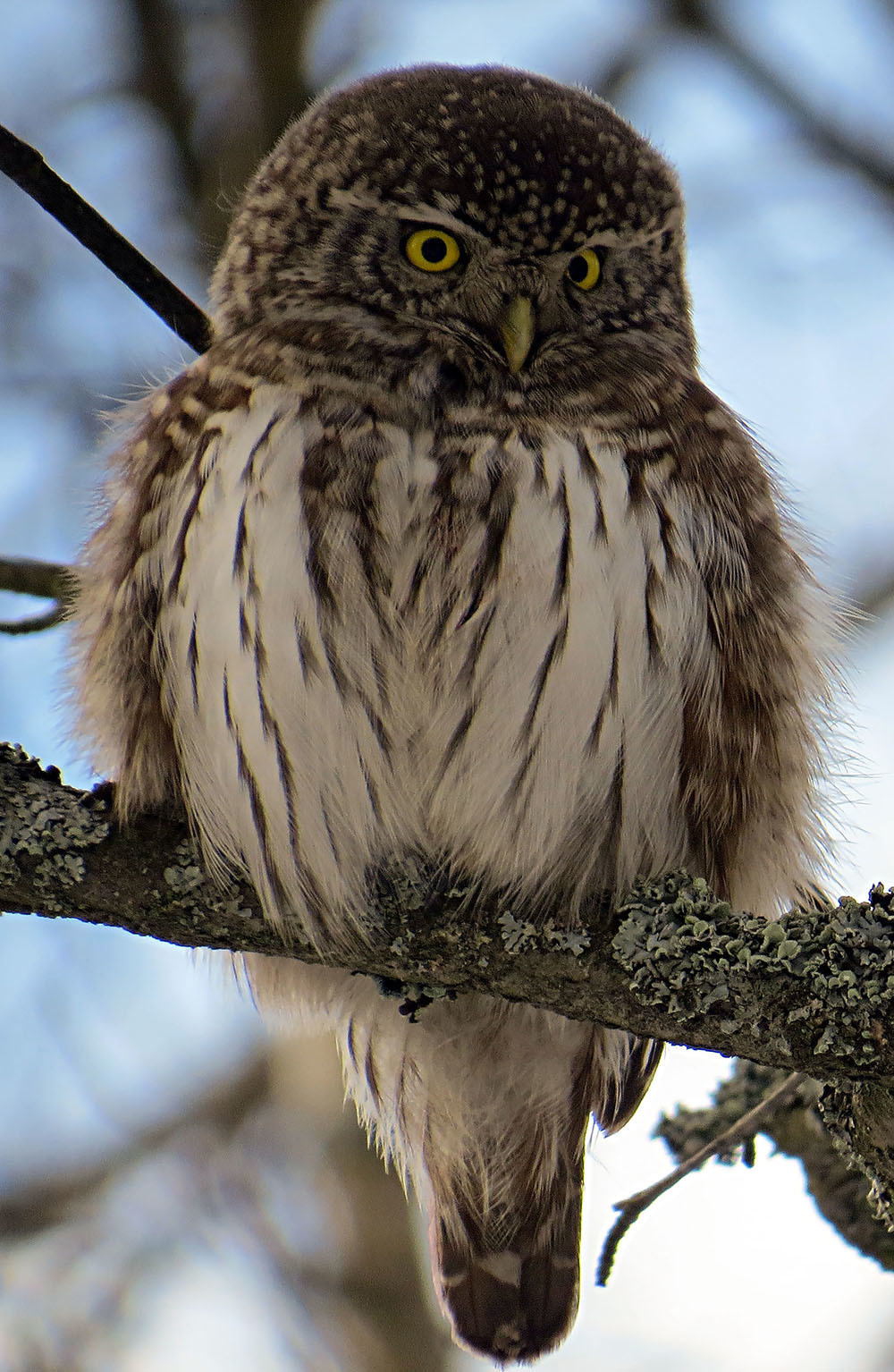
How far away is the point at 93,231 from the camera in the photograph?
2381 mm

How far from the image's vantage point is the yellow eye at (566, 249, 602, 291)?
3097 millimetres

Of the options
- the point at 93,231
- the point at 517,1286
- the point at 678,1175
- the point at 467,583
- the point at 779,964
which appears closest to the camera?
the point at 779,964

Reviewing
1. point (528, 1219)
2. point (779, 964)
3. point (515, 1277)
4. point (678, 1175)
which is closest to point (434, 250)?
point (779, 964)

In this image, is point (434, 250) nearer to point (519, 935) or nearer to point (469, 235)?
point (469, 235)

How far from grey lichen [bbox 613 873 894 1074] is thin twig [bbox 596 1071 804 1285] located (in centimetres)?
24

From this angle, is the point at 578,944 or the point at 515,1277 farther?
the point at 515,1277

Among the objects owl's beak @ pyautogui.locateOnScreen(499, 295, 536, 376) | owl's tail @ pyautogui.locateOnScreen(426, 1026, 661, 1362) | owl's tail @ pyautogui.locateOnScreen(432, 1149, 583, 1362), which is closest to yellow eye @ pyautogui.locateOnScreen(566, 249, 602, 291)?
owl's beak @ pyautogui.locateOnScreen(499, 295, 536, 376)

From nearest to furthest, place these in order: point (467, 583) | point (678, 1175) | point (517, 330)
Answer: point (678, 1175) < point (467, 583) < point (517, 330)

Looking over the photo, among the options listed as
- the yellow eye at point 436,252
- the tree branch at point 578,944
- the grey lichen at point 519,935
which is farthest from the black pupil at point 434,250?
the grey lichen at point 519,935

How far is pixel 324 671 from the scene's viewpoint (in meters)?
2.67

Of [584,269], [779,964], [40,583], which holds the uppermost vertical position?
[584,269]

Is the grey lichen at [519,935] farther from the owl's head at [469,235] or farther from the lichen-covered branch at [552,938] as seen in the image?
the owl's head at [469,235]

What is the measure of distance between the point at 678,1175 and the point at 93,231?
1815 mm

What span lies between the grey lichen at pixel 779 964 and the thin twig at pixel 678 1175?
0.24 metres
